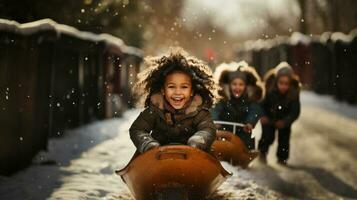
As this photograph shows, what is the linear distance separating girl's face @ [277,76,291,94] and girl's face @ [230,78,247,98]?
104 cm

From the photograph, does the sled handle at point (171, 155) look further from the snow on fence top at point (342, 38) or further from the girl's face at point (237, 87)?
the snow on fence top at point (342, 38)

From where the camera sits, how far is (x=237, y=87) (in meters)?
7.54

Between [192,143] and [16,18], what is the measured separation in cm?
867

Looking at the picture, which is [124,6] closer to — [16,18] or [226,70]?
[16,18]

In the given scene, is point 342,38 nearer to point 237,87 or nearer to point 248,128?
point 237,87

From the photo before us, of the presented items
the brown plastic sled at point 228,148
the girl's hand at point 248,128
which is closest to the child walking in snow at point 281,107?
the girl's hand at point 248,128

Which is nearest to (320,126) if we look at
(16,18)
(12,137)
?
(16,18)

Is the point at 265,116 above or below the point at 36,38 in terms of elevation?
below

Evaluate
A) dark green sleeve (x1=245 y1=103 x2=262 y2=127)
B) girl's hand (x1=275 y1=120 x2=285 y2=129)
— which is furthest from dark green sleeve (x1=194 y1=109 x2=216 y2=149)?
girl's hand (x1=275 y1=120 x2=285 y2=129)

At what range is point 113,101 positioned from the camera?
16578mm

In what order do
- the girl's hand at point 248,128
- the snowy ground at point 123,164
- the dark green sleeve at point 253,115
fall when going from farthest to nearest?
the dark green sleeve at point 253,115 → the girl's hand at point 248,128 → the snowy ground at point 123,164

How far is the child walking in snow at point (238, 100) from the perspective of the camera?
24.6 feet

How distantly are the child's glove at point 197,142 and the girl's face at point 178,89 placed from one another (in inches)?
18.3

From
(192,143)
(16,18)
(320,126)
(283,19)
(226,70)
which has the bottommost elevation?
(320,126)
